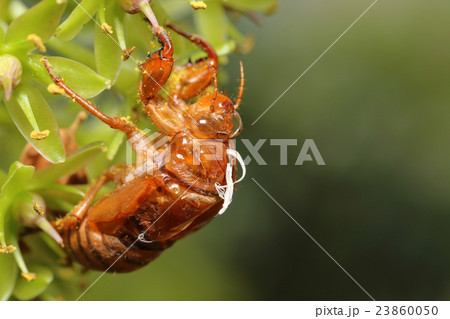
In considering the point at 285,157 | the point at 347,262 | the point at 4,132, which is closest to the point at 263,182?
the point at 285,157

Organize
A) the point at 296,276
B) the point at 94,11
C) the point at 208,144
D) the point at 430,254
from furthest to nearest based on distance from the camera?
the point at 296,276
the point at 430,254
the point at 208,144
the point at 94,11

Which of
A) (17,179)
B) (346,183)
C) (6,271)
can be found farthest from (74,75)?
(346,183)

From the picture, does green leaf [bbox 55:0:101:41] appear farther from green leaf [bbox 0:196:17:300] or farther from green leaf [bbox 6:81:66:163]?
green leaf [bbox 0:196:17:300]

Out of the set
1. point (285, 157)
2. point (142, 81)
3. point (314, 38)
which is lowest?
point (285, 157)

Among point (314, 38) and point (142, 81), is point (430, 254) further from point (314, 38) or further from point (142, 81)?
point (142, 81)

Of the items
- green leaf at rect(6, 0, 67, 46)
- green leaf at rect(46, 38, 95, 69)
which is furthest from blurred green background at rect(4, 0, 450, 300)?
green leaf at rect(6, 0, 67, 46)

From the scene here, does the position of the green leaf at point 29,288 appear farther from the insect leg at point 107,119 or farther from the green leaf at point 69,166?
the insect leg at point 107,119

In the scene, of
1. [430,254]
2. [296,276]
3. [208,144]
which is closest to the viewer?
[208,144]
